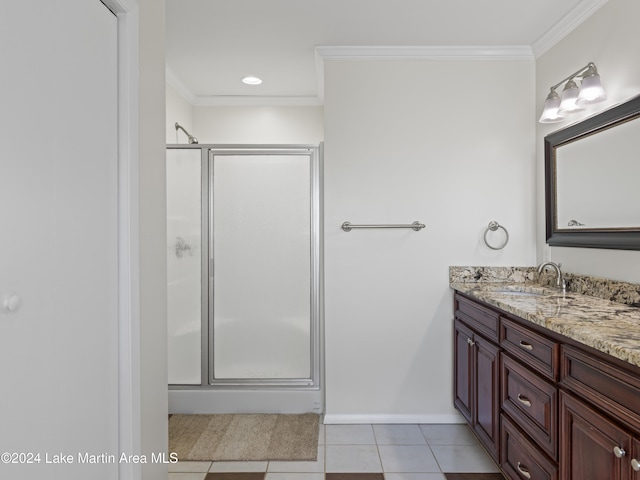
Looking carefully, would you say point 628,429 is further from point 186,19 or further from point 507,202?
point 186,19

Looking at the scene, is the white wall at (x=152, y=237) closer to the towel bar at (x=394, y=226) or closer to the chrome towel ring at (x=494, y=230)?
the towel bar at (x=394, y=226)

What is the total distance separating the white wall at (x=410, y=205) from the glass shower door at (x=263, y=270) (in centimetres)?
27

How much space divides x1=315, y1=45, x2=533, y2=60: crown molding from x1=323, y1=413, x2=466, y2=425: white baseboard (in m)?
2.32

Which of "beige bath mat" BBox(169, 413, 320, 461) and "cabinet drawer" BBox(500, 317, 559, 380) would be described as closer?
"cabinet drawer" BBox(500, 317, 559, 380)

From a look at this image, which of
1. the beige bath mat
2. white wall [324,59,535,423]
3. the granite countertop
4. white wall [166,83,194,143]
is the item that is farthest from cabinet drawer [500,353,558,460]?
white wall [166,83,194,143]

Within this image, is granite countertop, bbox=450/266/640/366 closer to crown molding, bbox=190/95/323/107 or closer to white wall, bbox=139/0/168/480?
white wall, bbox=139/0/168/480

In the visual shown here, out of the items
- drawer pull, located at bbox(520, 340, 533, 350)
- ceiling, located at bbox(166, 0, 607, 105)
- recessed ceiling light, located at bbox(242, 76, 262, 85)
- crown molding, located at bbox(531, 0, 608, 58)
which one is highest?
recessed ceiling light, located at bbox(242, 76, 262, 85)

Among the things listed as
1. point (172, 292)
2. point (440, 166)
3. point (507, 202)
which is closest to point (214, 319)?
point (172, 292)

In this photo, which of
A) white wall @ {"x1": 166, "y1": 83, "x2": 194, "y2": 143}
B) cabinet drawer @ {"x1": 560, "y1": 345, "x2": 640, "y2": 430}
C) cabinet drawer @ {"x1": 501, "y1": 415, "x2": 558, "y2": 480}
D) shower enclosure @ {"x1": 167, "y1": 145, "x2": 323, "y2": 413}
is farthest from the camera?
white wall @ {"x1": 166, "y1": 83, "x2": 194, "y2": 143}

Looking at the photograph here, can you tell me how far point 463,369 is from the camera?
8.46 ft

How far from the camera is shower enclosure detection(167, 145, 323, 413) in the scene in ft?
9.86

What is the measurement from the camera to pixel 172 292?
302cm

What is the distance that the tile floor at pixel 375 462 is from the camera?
2.18 metres

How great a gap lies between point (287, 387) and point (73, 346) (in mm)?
2069
